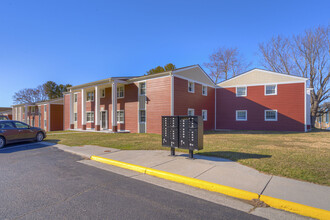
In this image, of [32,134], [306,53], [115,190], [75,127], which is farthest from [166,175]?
[306,53]

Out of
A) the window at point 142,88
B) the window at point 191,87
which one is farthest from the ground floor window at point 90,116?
the window at point 191,87

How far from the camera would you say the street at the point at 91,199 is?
327 centimetres

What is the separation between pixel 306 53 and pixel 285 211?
3508 centimetres

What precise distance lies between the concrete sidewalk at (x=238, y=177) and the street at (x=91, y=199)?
38.8 inches

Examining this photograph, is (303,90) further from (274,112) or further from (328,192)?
(328,192)

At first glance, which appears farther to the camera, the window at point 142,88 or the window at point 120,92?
the window at point 120,92

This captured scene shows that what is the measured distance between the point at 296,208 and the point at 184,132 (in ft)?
12.9

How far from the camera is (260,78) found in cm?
2181

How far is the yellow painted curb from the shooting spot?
3.15m

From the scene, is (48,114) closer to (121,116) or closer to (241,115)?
(121,116)

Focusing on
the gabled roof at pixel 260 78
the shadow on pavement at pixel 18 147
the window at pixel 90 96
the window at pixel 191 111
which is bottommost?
the shadow on pavement at pixel 18 147

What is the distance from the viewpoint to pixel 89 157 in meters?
7.68

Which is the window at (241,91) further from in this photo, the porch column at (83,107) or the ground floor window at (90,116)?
the porch column at (83,107)

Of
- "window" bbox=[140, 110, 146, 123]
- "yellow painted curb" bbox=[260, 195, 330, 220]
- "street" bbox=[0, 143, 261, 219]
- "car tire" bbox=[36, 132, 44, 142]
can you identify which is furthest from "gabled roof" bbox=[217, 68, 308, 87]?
"street" bbox=[0, 143, 261, 219]
